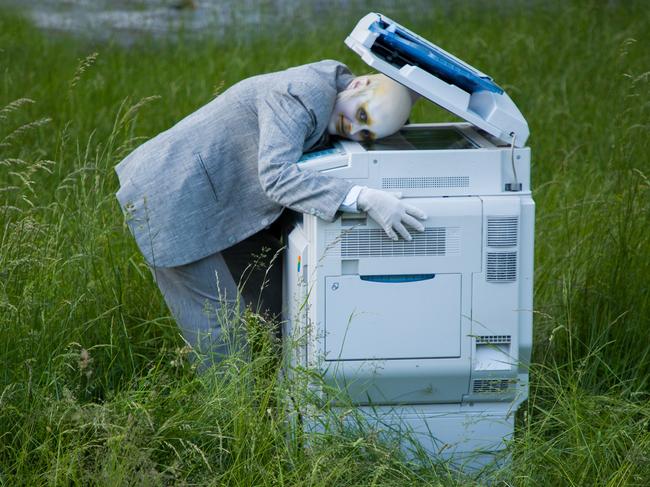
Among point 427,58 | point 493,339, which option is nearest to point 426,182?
point 427,58

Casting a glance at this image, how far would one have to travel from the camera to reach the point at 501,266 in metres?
3.23

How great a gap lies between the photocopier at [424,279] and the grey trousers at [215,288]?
15.7 inches

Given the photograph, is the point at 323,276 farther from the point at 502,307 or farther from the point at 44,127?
the point at 44,127

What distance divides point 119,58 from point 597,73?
361cm

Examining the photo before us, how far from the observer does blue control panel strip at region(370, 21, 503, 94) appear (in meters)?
3.23

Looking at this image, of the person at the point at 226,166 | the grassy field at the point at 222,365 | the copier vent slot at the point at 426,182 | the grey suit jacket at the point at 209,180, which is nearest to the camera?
the grassy field at the point at 222,365

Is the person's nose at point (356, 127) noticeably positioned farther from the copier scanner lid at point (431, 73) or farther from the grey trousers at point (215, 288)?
the grey trousers at point (215, 288)

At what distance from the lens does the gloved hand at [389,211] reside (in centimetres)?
311

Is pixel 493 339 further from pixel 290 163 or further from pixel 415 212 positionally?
pixel 290 163

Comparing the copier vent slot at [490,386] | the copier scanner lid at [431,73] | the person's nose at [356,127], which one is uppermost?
the copier scanner lid at [431,73]

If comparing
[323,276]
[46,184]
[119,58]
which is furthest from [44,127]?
[323,276]

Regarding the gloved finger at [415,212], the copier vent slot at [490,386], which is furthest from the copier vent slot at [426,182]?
the copier vent slot at [490,386]

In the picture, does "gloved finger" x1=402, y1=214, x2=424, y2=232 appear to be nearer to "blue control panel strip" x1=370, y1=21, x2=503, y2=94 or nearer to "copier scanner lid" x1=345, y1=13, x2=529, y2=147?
"copier scanner lid" x1=345, y1=13, x2=529, y2=147

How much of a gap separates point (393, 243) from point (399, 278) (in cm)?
12
